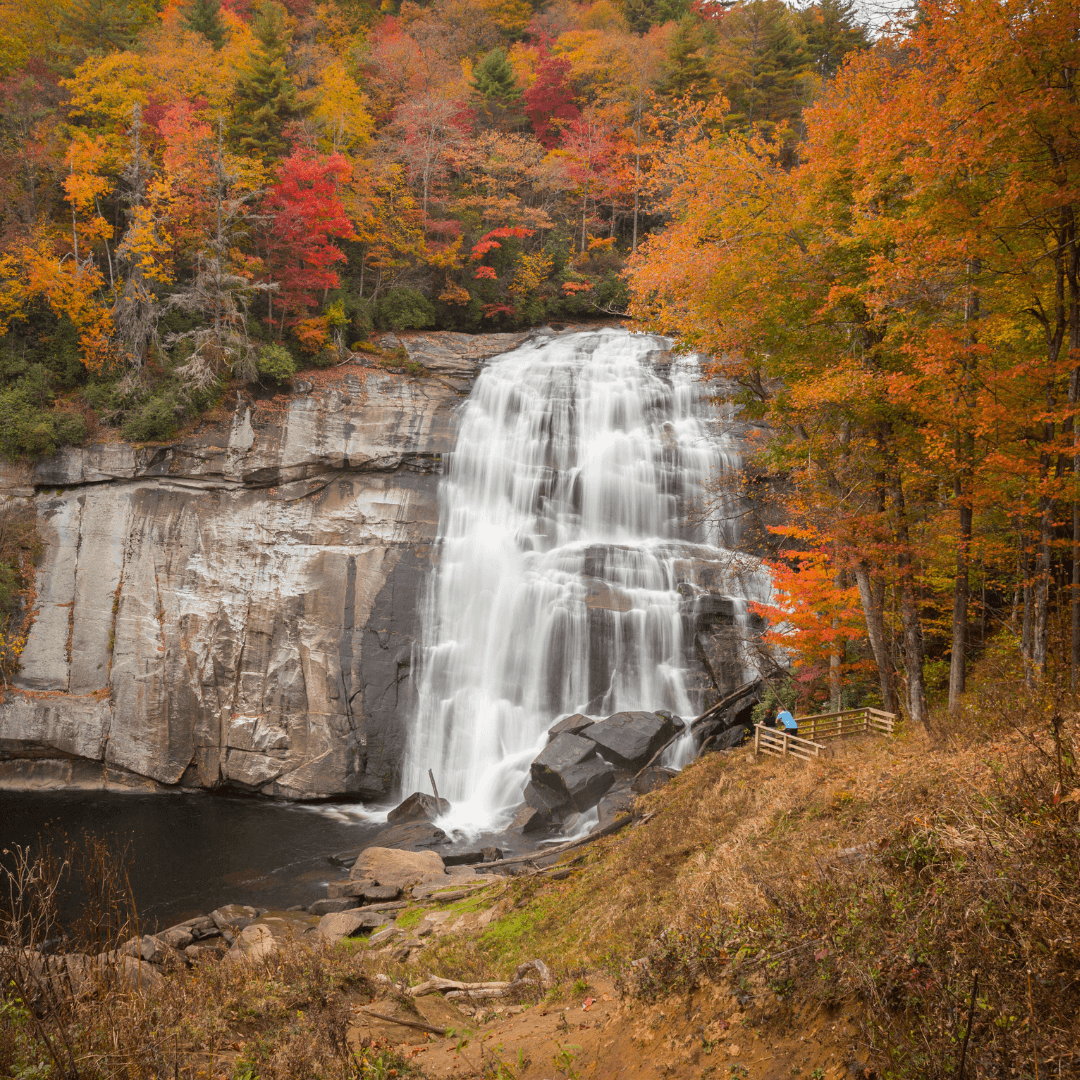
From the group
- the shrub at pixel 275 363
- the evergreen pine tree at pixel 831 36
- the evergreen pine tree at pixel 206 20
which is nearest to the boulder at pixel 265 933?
the shrub at pixel 275 363

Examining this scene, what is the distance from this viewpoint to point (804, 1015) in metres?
4.19

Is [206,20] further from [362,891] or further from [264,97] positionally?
[362,891]

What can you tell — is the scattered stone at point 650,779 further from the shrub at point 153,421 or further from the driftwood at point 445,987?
the shrub at point 153,421

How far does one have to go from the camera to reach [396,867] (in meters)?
13.5

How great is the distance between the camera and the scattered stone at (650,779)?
1412 centimetres

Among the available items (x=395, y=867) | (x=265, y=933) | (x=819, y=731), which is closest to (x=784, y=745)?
(x=819, y=731)

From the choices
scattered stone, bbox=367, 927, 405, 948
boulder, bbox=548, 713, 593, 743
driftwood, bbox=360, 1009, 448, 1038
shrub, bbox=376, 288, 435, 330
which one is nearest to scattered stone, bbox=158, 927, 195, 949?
scattered stone, bbox=367, 927, 405, 948

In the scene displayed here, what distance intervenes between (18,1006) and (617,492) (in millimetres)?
19500

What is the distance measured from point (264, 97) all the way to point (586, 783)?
1051 inches

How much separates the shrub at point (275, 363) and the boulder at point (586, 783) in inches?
619

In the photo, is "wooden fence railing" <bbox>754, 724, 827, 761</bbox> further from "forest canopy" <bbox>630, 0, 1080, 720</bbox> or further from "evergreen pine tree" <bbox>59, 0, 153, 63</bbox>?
"evergreen pine tree" <bbox>59, 0, 153, 63</bbox>

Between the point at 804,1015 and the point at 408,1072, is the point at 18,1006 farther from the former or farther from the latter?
the point at 804,1015

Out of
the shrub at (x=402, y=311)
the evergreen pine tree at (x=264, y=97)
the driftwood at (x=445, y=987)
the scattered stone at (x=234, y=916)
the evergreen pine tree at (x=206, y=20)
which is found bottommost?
the scattered stone at (x=234, y=916)

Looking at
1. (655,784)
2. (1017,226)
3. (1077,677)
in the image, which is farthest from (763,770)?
(1017,226)
